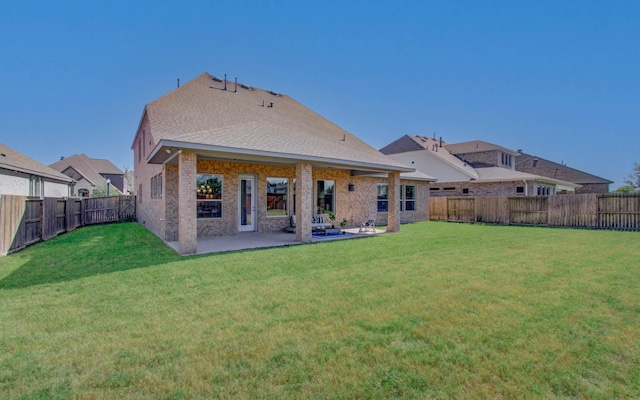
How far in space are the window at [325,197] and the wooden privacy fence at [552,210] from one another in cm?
960

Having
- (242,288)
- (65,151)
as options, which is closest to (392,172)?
(242,288)

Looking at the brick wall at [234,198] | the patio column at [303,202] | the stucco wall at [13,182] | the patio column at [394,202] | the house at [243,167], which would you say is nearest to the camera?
the house at [243,167]

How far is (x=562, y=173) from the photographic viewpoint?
3459 centimetres

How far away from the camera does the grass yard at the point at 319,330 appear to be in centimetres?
267

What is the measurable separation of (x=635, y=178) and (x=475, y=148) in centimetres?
2596

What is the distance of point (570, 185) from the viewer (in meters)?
29.2

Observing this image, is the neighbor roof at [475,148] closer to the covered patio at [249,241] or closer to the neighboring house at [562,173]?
the neighboring house at [562,173]

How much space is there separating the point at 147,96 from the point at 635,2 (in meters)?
24.3

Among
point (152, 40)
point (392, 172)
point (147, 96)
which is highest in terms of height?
point (152, 40)

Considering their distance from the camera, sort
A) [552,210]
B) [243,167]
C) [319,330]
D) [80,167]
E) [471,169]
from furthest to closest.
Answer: [80,167]
[471,169]
[552,210]
[243,167]
[319,330]

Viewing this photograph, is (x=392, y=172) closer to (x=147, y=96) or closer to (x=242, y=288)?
(x=242, y=288)

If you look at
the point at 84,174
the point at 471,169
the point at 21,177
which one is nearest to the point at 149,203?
the point at 21,177

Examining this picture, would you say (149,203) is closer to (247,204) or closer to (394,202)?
(247,204)

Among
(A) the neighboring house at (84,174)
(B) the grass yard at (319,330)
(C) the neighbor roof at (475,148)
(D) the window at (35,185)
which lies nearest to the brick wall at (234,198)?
(B) the grass yard at (319,330)
